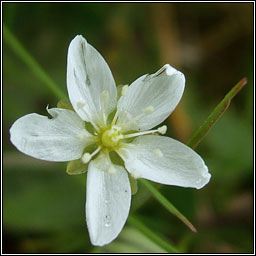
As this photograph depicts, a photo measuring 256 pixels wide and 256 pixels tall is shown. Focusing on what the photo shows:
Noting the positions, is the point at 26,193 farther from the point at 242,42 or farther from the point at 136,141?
the point at 242,42

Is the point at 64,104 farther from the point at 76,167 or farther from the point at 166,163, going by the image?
the point at 166,163

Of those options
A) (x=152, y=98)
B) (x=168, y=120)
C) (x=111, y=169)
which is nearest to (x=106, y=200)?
(x=111, y=169)

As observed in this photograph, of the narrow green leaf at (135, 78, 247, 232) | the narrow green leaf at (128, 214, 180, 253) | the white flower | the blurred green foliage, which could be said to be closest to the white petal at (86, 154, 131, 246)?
the white flower

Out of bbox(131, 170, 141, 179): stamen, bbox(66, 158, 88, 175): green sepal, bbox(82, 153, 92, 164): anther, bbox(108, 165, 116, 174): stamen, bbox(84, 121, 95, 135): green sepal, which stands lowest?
bbox(131, 170, 141, 179): stamen

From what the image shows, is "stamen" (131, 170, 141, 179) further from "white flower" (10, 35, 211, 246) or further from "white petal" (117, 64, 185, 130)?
"white petal" (117, 64, 185, 130)

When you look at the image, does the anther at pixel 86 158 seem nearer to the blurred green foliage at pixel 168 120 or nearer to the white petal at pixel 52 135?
the white petal at pixel 52 135

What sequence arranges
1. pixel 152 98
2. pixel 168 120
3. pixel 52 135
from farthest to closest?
pixel 168 120 < pixel 152 98 < pixel 52 135

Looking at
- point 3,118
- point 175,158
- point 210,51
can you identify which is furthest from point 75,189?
point 210,51
